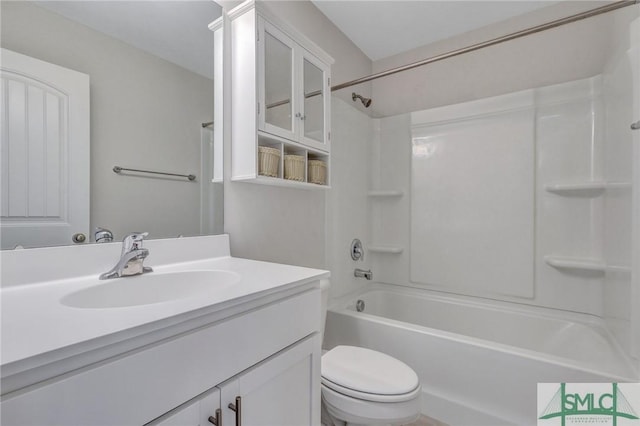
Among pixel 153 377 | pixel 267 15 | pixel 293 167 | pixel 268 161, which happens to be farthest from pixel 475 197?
pixel 153 377

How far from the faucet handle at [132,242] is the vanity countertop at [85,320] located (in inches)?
4.6

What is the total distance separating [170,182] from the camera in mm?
1104

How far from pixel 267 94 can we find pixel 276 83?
84mm

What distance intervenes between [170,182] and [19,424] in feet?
2.74

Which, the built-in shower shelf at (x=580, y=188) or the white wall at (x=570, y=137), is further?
the built-in shower shelf at (x=580, y=188)

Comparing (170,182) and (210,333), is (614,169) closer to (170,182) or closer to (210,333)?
(210,333)

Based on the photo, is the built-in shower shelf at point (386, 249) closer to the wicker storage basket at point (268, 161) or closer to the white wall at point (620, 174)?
the white wall at point (620, 174)

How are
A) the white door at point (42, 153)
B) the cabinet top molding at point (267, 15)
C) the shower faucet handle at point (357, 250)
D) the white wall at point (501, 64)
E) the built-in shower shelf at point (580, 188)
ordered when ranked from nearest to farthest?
the white door at point (42, 153) → the cabinet top molding at point (267, 15) → the built-in shower shelf at point (580, 188) → the white wall at point (501, 64) → the shower faucet handle at point (357, 250)

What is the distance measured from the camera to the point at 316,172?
1.50 metres

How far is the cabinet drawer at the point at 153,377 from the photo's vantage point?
410 mm

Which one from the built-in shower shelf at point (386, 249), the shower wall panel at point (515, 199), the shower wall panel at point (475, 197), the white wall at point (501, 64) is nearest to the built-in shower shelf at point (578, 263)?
the shower wall panel at point (515, 199)

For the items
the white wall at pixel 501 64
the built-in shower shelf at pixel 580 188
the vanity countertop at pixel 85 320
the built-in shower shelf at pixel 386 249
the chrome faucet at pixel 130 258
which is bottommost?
the built-in shower shelf at pixel 386 249

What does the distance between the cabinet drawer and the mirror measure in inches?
22.2

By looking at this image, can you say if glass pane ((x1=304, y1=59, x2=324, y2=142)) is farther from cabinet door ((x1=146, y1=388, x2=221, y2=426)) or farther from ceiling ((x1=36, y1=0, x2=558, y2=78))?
cabinet door ((x1=146, y1=388, x2=221, y2=426))
